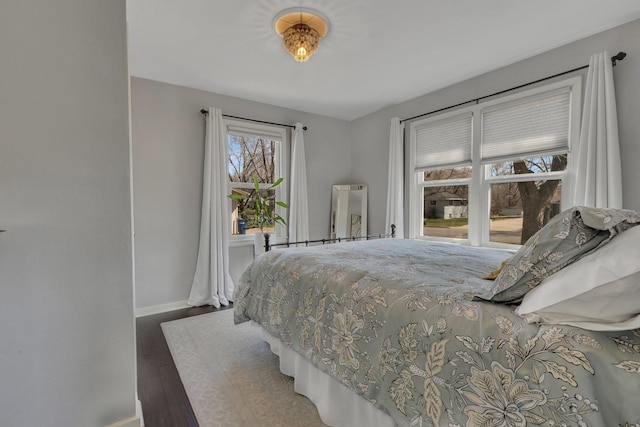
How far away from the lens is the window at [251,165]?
3.74m

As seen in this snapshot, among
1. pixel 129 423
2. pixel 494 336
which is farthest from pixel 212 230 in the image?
pixel 494 336

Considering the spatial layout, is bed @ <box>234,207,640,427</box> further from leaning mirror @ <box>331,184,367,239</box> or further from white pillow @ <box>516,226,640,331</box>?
leaning mirror @ <box>331,184,367,239</box>

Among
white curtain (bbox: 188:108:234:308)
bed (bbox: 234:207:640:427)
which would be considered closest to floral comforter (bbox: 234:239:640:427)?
bed (bbox: 234:207:640:427)

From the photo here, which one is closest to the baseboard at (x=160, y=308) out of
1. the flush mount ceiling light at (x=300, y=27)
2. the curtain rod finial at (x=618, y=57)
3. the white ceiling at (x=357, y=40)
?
the white ceiling at (x=357, y=40)

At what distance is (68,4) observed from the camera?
1.25 m

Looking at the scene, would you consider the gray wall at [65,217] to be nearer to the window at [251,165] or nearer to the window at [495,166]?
the window at [251,165]

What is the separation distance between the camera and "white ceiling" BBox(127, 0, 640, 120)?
2025 mm

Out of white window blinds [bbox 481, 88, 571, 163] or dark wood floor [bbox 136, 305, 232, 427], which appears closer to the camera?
dark wood floor [bbox 136, 305, 232, 427]

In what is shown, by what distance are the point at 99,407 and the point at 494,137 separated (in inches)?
148

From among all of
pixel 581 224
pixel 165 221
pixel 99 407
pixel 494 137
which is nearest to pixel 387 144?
pixel 494 137

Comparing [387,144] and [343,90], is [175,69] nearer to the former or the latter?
[343,90]

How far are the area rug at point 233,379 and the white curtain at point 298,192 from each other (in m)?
1.58

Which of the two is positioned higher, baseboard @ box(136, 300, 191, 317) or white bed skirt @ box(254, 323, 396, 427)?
white bed skirt @ box(254, 323, 396, 427)

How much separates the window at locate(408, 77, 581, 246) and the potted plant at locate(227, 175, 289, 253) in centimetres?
185
